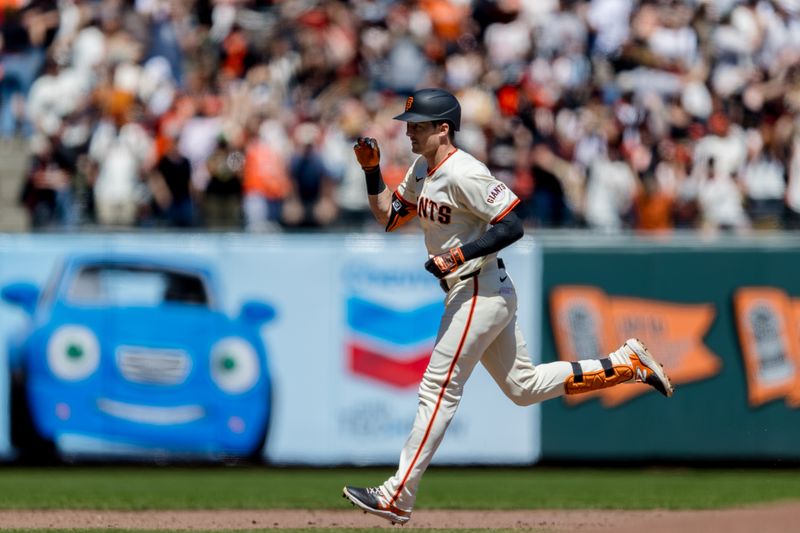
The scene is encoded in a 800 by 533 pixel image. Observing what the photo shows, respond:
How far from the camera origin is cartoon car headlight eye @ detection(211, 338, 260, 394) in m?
13.1

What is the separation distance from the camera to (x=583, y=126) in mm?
16453

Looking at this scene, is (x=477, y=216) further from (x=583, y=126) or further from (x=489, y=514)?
(x=583, y=126)

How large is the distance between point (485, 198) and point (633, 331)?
19.3 ft

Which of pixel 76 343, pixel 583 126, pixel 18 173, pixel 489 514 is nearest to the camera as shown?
pixel 489 514

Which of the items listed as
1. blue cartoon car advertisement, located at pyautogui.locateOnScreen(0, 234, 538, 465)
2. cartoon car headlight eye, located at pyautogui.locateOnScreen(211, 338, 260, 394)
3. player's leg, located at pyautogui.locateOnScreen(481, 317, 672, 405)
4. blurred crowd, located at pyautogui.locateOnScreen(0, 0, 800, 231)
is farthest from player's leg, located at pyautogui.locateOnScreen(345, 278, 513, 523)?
blurred crowd, located at pyautogui.locateOnScreen(0, 0, 800, 231)

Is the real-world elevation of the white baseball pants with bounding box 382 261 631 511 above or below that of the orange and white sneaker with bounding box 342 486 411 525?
above

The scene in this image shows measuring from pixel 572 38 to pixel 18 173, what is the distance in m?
6.98

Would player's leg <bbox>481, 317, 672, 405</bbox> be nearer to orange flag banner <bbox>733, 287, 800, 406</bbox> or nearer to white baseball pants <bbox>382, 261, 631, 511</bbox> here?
white baseball pants <bbox>382, 261, 631, 511</bbox>

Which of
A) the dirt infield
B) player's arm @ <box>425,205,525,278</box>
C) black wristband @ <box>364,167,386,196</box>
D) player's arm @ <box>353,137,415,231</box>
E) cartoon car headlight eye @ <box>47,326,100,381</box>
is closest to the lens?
player's arm @ <box>425,205,525,278</box>

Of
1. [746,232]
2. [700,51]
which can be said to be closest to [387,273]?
[746,232]

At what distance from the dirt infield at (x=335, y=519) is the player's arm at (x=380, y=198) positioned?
1.79 metres

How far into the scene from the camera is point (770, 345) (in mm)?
13281

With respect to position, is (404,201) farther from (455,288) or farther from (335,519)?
(335,519)

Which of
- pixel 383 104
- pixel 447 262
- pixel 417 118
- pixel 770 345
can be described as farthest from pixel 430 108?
pixel 383 104
